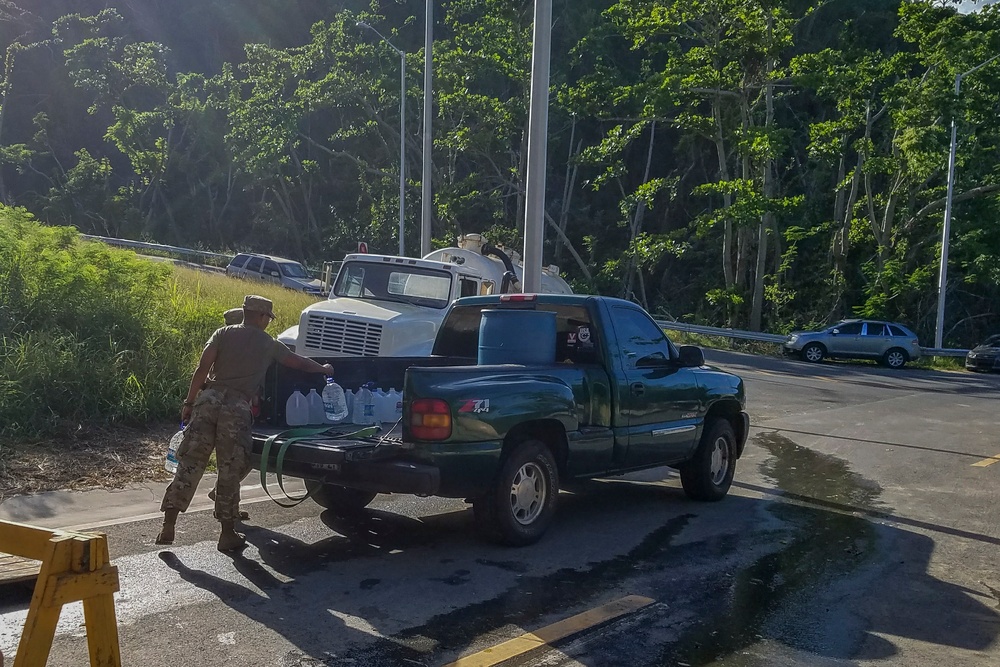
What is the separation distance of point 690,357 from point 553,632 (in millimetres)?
3805

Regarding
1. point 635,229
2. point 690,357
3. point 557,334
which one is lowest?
point 690,357

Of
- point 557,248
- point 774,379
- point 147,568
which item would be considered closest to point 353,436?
point 147,568

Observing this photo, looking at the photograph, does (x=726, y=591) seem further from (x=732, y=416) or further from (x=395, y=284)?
(x=395, y=284)

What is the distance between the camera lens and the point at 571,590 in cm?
639

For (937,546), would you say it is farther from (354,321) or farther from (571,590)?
(354,321)

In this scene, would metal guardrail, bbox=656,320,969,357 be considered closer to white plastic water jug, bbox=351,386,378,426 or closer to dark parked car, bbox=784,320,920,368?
dark parked car, bbox=784,320,920,368

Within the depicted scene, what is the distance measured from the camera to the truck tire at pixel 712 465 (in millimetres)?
9383

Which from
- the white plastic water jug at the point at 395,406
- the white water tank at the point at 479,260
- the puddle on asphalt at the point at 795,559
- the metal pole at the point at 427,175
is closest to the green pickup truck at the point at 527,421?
the white plastic water jug at the point at 395,406

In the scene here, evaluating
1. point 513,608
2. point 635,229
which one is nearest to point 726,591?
point 513,608

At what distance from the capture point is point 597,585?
6.52m

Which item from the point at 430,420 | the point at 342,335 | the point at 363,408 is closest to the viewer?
the point at 430,420

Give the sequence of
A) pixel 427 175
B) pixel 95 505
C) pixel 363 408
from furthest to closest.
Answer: pixel 427 175 → pixel 95 505 → pixel 363 408

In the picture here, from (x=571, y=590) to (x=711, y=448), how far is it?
3464 mm

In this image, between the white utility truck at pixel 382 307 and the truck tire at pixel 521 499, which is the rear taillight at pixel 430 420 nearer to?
the truck tire at pixel 521 499
